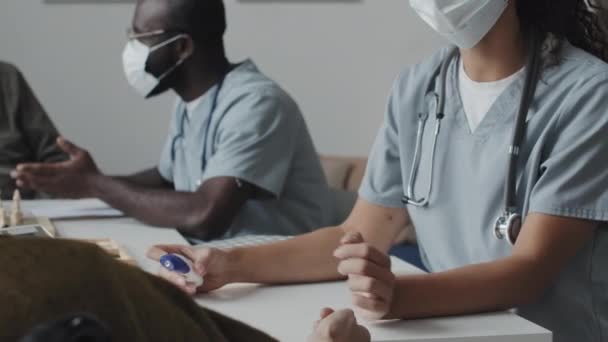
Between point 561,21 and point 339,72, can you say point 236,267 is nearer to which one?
point 561,21

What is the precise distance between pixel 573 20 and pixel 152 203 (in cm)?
111

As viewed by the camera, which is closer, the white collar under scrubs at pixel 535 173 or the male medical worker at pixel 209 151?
the white collar under scrubs at pixel 535 173

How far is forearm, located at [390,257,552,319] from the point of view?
49.0 inches

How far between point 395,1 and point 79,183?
6.77 feet

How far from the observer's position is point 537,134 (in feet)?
→ 4.60

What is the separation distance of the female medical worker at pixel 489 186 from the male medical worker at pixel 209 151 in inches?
25.5

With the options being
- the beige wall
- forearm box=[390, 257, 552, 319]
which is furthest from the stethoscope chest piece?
the beige wall

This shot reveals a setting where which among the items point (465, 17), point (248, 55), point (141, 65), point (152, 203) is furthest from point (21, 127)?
point (465, 17)

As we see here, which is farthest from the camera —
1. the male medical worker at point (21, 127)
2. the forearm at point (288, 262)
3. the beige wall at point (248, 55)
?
the beige wall at point (248, 55)

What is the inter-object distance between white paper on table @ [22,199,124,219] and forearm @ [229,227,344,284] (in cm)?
84

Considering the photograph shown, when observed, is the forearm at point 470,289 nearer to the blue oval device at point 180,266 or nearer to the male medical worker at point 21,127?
the blue oval device at point 180,266

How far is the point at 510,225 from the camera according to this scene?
1.40m

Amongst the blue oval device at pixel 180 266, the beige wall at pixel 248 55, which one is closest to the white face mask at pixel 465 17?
the blue oval device at pixel 180 266

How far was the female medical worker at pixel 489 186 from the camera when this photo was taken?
4.22 feet
